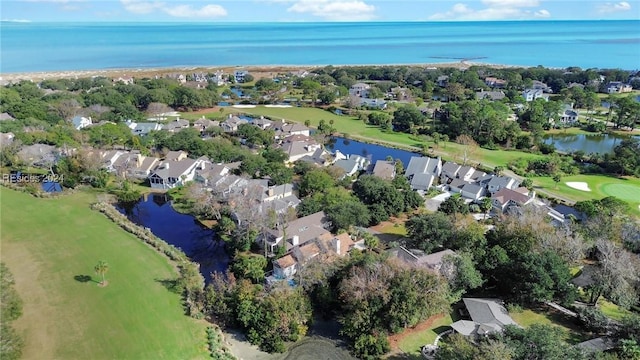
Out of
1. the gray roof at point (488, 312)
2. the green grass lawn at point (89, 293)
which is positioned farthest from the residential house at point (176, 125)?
the gray roof at point (488, 312)

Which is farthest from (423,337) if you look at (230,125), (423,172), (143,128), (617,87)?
(617,87)

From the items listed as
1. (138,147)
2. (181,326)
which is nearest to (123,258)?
(181,326)

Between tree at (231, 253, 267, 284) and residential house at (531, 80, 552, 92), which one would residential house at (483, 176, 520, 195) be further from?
residential house at (531, 80, 552, 92)

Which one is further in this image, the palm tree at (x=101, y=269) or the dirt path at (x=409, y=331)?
the palm tree at (x=101, y=269)

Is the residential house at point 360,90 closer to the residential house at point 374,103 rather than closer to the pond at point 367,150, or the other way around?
the residential house at point 374,103

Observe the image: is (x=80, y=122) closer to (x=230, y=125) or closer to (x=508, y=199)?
(x=230, y=125)

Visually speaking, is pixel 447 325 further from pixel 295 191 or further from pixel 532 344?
pixel 295 191
